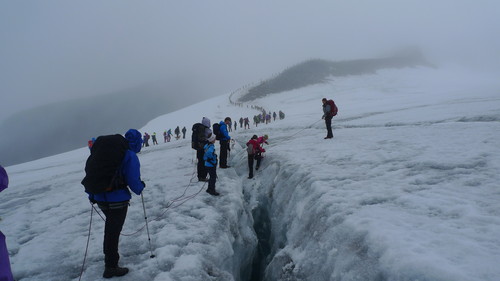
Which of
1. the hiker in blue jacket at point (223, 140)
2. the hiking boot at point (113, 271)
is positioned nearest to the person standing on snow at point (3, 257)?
the hiking boot at point (113, 271)

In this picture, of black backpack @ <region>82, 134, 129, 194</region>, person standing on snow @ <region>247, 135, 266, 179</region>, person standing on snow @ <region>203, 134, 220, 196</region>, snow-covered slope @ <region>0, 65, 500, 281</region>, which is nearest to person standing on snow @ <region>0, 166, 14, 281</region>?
black backpack @ <region>82, 134, 129, 194</region>

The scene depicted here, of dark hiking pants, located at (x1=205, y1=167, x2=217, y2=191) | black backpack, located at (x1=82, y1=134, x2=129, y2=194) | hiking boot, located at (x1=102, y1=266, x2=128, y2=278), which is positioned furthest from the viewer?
dark hiking pants, located at (x1=205, y1=167, x2=217, y2=191)

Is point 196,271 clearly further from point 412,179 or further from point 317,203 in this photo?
point 412,179

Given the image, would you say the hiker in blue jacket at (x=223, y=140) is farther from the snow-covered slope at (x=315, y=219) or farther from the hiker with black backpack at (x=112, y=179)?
the hiker with black backpack at (x=112, y=179)

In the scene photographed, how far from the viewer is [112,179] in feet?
14.2

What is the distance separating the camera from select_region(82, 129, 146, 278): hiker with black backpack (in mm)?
4277

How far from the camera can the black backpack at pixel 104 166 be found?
4.26 meters

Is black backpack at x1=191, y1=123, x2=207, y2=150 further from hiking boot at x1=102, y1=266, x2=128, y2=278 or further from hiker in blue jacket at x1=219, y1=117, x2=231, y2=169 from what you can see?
hiking boot at x1=102, y1=266, x2=128, y2=278

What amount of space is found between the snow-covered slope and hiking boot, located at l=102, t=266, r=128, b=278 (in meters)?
0.11

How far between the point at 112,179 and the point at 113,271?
171 cm

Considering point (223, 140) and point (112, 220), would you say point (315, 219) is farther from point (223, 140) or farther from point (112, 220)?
point (223, 140)

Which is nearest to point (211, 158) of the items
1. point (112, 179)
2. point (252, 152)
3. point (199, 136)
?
point (199, 136)

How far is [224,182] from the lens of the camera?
9781 millimetres

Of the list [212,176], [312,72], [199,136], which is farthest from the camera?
[312,72]
